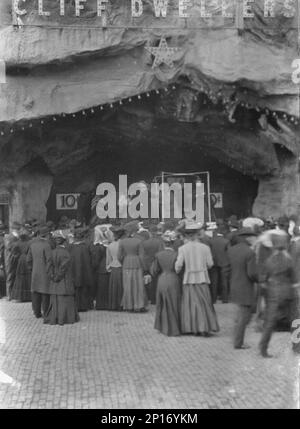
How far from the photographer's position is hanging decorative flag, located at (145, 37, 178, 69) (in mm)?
12680

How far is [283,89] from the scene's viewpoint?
12.8m

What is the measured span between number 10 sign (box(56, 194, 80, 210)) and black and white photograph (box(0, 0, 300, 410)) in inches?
2.6

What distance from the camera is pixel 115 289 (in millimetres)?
10023

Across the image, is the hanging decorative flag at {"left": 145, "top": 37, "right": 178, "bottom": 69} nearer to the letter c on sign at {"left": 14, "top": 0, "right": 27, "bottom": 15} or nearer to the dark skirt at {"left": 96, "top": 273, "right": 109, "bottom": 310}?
the letter c on sign at {"left": 14, "top": 0, "right": 27, "bottom": 15}

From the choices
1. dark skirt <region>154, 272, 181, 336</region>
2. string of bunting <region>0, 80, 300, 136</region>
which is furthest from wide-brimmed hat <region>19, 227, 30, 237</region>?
dark skirt <region>154, 272, 181, 336</region>

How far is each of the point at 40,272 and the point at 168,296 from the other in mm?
2498

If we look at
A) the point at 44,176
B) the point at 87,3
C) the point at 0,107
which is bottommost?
the point at 44,176

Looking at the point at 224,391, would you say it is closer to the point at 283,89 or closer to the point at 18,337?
the point at 18,337

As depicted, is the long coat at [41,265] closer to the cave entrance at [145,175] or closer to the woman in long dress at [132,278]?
the woman in long dress at [132,278]

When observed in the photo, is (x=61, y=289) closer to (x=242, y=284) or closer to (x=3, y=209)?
(x=242, y=284)

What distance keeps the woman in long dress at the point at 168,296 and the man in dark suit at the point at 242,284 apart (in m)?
1.19
